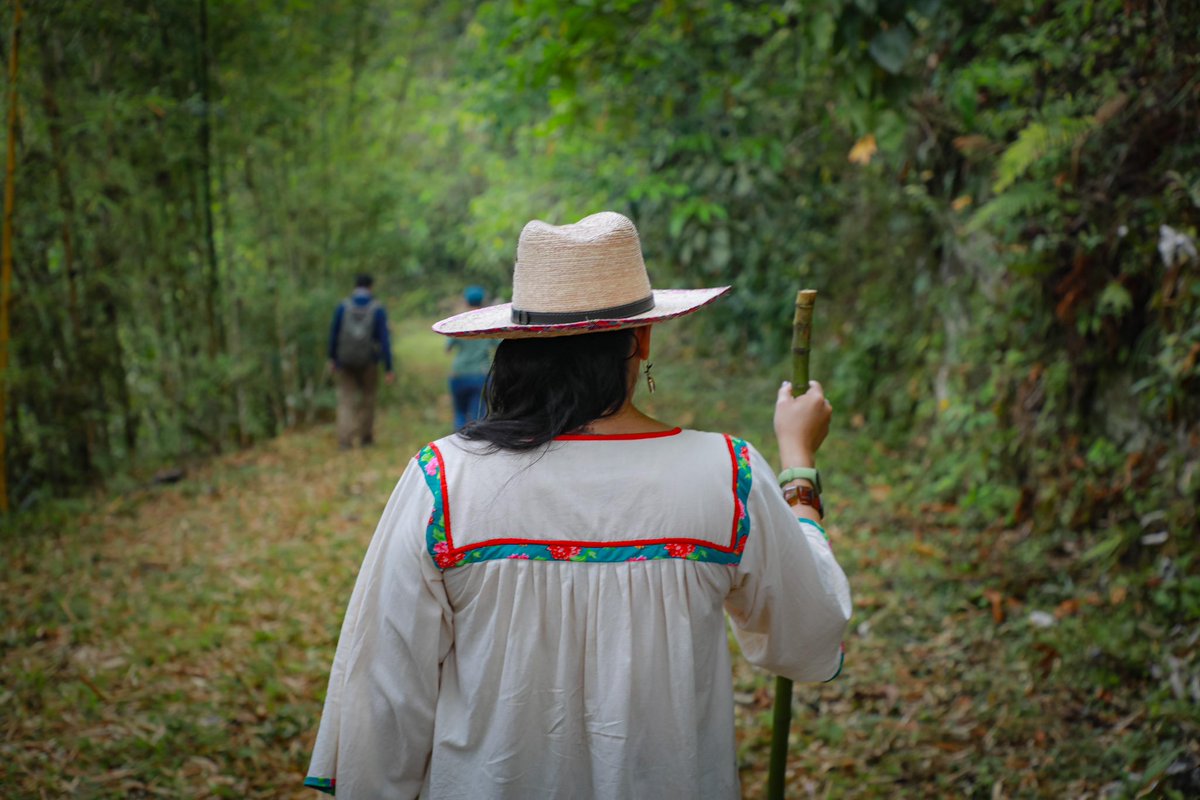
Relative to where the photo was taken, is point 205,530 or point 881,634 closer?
point 881,634

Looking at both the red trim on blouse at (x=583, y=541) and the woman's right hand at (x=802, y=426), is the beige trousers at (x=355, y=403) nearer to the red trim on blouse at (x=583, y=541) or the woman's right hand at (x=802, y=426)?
the woman's right hand at (x=802, y=426)

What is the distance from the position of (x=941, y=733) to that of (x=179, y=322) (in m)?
7.23

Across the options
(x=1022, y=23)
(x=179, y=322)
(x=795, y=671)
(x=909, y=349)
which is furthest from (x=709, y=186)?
(x=795, y=671)

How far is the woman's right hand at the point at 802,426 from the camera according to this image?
195 centimetres

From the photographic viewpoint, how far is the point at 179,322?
8352 millimetres

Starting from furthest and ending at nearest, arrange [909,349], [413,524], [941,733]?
1. [909,349]
2. [941,733]
3. [413,524]

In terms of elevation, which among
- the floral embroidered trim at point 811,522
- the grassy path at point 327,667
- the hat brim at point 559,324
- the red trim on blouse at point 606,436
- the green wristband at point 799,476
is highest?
the hat brim at point 559,324

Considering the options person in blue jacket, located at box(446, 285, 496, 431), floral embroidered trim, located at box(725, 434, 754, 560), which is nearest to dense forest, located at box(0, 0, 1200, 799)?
person in blue jacket, located at box(446, 285, 496, 431)

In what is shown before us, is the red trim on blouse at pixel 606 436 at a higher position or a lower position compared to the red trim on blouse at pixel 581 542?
higher

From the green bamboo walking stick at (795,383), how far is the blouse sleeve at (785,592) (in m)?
0.31

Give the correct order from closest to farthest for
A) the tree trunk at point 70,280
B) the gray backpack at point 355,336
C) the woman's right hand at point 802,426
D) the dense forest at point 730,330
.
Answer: the woman's right hand at point 802,426, the dense forest at point 730,330, the tree trunk at point 70,280, the gray backpack at point 355,336

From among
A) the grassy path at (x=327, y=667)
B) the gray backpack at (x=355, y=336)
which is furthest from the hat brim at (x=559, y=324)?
the gray backpack at (x=355, y=336)

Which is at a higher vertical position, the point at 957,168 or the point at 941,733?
the point at 957,168

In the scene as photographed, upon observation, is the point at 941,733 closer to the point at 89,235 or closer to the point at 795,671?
the point at 795,671
